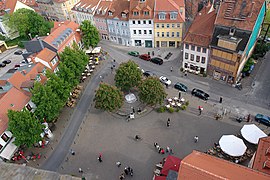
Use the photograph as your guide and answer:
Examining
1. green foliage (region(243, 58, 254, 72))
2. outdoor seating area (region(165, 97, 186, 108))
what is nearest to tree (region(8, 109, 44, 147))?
outdoor seating area (region(165, 97, 186, 108))

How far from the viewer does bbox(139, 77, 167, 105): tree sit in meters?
44.7

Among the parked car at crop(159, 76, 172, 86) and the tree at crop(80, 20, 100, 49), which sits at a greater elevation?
the tree at crop(80, 20, 100, 49)

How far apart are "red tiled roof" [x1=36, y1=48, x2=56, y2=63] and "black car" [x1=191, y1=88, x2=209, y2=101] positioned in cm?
3399

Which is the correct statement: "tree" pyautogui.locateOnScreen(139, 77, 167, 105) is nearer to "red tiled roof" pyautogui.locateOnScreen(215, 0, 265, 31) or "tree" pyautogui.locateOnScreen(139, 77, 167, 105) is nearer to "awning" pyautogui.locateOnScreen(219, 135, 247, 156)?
"awning" pyautogui.locateOnScreen(219, 135, 247, 156)

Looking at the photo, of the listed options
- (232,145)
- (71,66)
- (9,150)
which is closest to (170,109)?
(232,145)

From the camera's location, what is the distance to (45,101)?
142 ft

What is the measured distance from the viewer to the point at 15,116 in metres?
38.9

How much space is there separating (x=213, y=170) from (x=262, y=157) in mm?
8311

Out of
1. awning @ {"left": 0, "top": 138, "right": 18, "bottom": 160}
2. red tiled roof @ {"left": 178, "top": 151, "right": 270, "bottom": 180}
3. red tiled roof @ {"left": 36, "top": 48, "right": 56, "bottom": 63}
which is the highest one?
red tiled roof @ {"left": 36, "top": 48, "right": 56, "bottom": 63}

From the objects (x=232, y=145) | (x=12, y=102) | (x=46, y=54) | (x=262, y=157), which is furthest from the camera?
(x=46, y=54)

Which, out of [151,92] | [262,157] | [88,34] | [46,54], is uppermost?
[88,34]

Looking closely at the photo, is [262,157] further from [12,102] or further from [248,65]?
[12,102]

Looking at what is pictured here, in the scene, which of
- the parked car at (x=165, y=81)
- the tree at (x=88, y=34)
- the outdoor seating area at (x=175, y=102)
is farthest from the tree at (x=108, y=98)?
the tree at (x=88, y=34)

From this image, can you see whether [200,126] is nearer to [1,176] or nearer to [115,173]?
[115,173]
